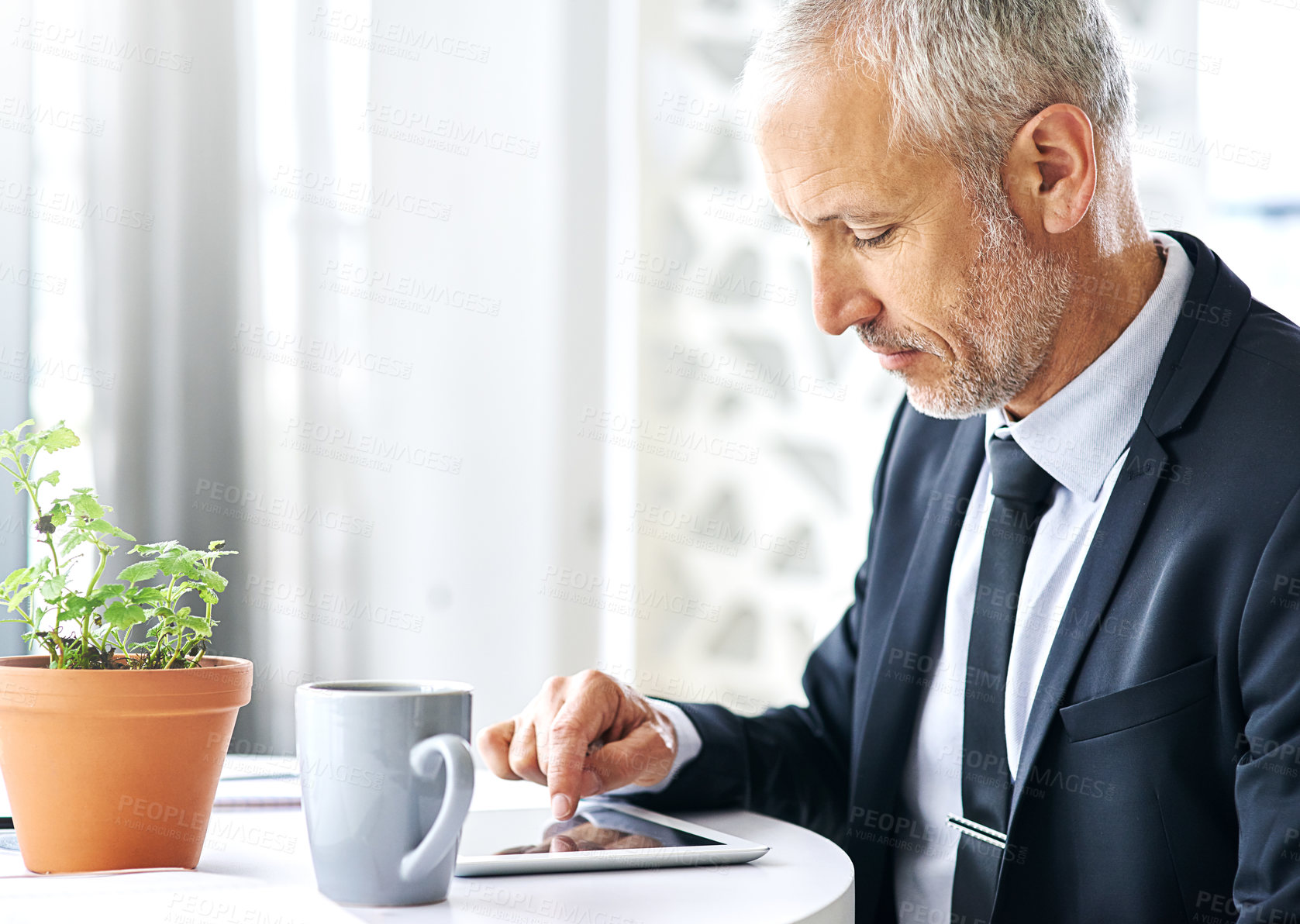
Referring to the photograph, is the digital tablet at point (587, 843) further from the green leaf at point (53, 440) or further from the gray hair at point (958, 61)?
the gray hair at point (958, 61)

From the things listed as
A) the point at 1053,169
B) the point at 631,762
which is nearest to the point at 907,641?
the point at 631,762

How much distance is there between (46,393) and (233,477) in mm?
303

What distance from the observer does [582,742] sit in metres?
1.00

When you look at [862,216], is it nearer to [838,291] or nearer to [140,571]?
A: [838,291]

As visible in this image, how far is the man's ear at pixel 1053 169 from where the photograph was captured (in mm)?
1128

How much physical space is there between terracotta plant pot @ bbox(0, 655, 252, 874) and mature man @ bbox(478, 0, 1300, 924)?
32 centimetres

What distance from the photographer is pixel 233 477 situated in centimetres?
191

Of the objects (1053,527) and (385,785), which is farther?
(1053,527)

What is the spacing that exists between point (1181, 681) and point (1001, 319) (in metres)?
0.39

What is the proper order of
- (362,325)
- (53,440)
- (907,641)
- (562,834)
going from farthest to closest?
(362,325) → (907,641) → (562,834) → (53,440)

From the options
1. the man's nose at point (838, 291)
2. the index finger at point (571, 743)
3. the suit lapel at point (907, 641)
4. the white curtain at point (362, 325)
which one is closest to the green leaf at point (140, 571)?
the index finger at point (571, 743)

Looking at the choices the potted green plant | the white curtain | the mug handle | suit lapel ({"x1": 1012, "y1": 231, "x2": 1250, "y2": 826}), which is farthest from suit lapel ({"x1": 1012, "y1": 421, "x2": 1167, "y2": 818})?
the white curtain

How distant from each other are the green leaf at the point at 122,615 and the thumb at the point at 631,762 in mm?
417

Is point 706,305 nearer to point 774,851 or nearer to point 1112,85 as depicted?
point 1112,85
